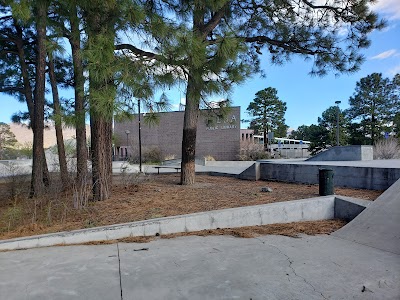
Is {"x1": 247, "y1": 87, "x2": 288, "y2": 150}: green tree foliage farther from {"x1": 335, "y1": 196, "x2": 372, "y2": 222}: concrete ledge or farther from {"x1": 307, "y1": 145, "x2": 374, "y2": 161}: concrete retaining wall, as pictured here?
{"x1": 335, "y1": 196, "x2": 372, "y2": 222}: concrete ledge

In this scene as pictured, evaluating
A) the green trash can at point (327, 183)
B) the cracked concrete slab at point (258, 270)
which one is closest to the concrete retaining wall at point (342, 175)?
the green trash can at point (327, 183)

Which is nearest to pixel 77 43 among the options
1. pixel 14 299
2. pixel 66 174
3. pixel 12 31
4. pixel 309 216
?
pixel 66 174

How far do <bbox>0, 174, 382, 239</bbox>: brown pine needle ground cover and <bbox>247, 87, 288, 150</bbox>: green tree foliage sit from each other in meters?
38.5

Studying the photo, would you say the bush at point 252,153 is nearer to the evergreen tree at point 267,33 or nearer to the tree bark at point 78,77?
the evergreen tree at point 267,33

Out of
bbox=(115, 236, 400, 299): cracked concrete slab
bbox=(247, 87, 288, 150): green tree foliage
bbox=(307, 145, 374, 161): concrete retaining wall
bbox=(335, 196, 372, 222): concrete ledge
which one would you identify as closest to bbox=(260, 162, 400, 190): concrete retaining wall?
bbox=(335, 196, 372, 222): concrete ledge

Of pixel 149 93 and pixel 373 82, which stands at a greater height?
pixel 373 82

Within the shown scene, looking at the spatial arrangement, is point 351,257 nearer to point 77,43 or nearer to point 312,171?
point 77,43

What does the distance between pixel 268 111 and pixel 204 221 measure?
42.9 m

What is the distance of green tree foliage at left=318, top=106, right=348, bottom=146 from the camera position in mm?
39372

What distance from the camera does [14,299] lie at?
2.81 m

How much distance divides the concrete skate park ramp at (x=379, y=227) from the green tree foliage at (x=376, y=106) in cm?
3237

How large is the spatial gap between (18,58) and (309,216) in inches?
400

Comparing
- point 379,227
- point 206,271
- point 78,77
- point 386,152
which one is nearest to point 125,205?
point 78,77

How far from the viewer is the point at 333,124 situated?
41062 millimetres
